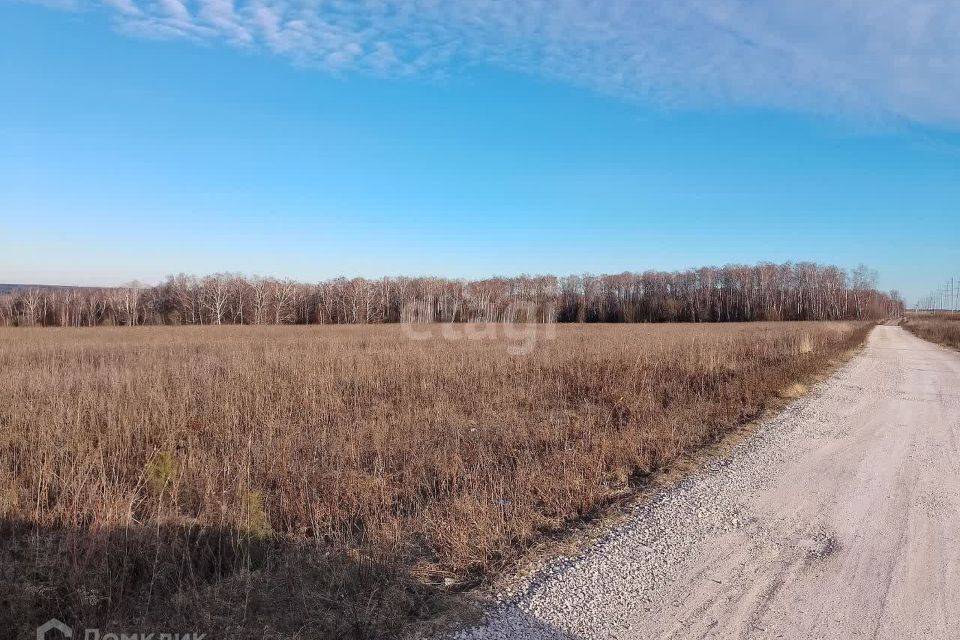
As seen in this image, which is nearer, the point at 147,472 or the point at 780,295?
the point at 147,472

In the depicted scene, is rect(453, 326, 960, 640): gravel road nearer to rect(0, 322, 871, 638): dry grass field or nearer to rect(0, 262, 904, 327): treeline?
rect(0, 322, 871, 638): dry grass field

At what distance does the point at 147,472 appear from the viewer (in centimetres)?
507

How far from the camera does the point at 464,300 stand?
78500mm

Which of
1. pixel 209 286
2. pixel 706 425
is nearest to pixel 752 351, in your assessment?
pixel 706 425

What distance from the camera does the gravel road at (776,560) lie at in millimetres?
2779

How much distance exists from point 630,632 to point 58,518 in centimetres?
449

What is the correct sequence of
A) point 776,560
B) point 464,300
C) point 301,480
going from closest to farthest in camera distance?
point 776,560 → point 301,480 → point 464,300

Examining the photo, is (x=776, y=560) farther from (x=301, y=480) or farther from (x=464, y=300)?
(x=464, y=300)

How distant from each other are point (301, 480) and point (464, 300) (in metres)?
73.6

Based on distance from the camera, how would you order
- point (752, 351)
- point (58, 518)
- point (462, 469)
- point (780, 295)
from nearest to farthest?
1. point (58, 518)
2. point (462, 469)
3. point (752, 351)
4. point (780, 295)

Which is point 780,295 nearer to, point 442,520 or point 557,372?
point 557,372

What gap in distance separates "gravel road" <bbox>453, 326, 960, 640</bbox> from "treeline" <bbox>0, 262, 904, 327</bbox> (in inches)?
2094

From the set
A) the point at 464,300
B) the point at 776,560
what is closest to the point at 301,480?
the point at 776,560

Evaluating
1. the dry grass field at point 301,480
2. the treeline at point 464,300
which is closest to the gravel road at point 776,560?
the dry grass field at point 301,480
